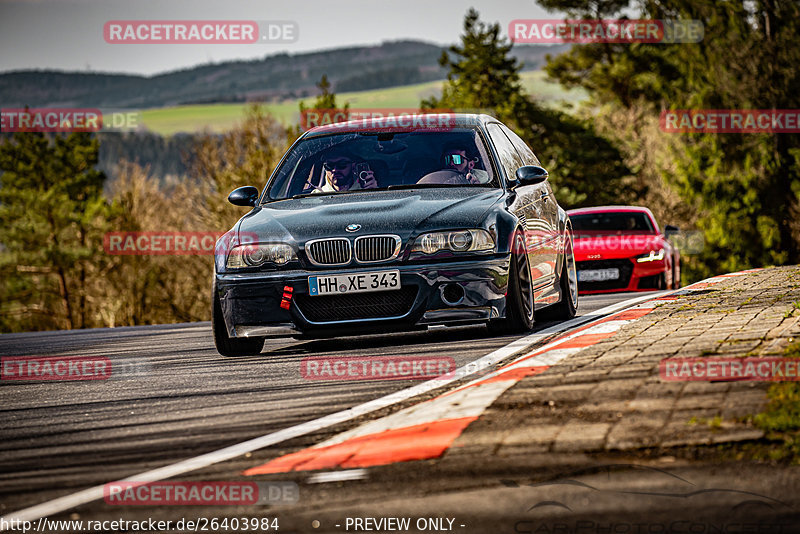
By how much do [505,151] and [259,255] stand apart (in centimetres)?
278

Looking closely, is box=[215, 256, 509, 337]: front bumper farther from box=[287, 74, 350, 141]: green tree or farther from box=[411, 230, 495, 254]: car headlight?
box=[287, 74, 350, 141]: green tree

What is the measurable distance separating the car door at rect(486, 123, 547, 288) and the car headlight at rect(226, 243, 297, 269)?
1786mm

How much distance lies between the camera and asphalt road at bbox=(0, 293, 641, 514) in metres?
4.83

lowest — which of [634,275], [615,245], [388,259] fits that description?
[634,275]

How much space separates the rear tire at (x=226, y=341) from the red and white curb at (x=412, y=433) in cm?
309

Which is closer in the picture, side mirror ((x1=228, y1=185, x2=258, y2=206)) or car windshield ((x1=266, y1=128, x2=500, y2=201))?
car windshield ((x1=266, y1=128, x2=500, y2=201))

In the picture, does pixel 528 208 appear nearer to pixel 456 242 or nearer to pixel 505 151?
pixel 505 151

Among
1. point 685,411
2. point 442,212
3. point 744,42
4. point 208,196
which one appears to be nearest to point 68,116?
point 208,196

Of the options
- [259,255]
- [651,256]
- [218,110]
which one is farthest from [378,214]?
[218,110]

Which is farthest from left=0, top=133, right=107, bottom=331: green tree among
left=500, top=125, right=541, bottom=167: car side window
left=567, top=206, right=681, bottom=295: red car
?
left=500, top=125, right=541, bottom=167: car side window

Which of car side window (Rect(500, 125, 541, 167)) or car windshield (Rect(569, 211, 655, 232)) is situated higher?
car side window (Rect(500, 125, 541, 167))

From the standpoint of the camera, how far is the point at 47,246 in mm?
58219

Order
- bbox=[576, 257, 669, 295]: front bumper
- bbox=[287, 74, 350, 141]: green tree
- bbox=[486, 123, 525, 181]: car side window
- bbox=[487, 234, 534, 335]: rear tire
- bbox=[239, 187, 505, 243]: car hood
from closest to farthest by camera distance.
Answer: bbox=[239, 187, 505, 243]: car hood, bbox=[487, 234, 534, 335]: rear tire, bbox=[486, 123, 525, 181]: car side window, bbox=[576, 257, 669, 295]: front bumper, bbox=[287, 74, 350, 141]: green tree

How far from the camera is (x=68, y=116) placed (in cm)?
6588
